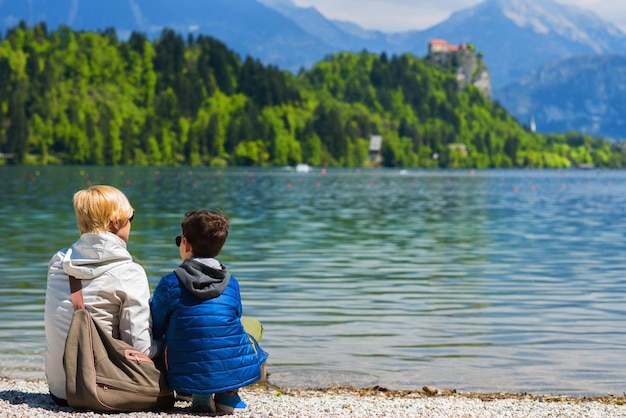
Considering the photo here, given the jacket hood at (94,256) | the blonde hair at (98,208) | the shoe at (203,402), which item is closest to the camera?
the blonde hair at (98,208)

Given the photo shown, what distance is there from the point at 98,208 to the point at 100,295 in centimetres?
83

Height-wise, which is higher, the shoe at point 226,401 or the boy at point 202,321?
the boy at point 202,321

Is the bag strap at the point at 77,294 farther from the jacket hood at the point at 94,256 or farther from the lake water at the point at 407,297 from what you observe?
the lake water at the point at 407,297

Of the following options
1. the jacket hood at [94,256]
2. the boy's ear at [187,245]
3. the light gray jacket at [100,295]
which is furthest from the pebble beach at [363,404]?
the boy's ear at [187,245]

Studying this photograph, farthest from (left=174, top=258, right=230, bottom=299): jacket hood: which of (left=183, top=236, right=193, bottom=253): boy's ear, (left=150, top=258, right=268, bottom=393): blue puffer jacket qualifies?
(left=183, top=236, right=193, bottom=253): boy's ear

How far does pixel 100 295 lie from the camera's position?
9.60 meters

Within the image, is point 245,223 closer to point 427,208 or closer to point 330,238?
point 330,238

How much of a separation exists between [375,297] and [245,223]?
27.0 meters

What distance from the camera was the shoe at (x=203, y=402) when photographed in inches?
384

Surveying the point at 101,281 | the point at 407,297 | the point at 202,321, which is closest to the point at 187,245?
the point at 202,321

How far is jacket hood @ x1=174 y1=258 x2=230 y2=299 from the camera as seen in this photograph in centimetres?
955

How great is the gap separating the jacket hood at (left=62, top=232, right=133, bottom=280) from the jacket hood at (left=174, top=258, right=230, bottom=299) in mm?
557

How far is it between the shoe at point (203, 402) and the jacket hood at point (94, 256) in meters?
1.45

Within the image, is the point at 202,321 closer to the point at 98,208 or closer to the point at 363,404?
the point at 98,208
